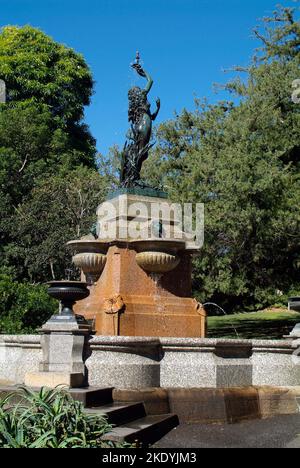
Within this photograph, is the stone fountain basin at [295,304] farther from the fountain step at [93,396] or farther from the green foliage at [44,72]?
the green foliage at [44,72]

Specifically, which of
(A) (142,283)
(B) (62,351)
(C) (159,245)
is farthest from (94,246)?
(B) (62,351)

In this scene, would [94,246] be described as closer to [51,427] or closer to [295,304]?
[295,304]

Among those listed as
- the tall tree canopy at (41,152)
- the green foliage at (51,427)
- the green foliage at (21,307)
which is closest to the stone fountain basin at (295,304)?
the green foliage at (51,427)

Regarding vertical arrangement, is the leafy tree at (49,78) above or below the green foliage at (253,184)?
above

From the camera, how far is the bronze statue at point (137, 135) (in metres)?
12.7

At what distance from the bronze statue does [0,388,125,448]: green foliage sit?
7.38 m

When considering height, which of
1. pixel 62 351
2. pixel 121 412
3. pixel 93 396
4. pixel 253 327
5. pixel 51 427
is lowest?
pixel 253 327

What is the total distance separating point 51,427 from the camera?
5195mm

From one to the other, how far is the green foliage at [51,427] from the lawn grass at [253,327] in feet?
53.7

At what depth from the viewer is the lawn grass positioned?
22.9 metres

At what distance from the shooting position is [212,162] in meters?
20.8

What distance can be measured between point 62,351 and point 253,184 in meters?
12.6
